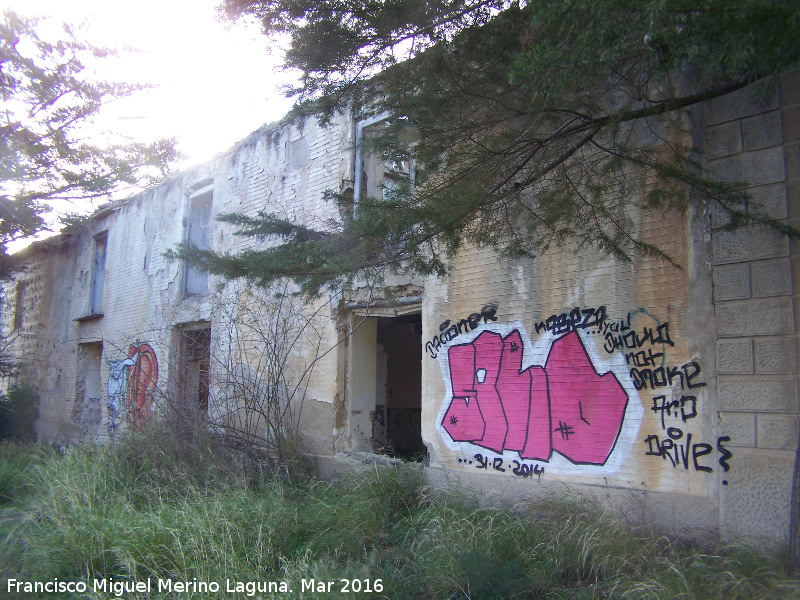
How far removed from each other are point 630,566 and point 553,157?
2.99 meters

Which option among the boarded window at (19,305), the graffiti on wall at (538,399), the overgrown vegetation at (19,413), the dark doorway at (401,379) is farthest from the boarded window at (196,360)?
the boarded window at (19,305)

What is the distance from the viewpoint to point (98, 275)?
1295 cm

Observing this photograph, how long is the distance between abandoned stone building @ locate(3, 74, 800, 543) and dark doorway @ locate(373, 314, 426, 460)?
0.12ft

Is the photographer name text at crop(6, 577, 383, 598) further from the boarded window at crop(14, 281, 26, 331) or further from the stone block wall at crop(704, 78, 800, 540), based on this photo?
the boarded window at crop(14, 281, 26, 331)

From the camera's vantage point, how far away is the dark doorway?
8633 mm

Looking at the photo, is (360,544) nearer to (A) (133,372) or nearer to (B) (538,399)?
(B) (538,399)

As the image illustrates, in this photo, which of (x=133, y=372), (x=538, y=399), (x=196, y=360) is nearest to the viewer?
(x=538, y=399)

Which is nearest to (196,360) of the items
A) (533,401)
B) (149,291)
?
(149,291)

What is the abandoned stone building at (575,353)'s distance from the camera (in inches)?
156

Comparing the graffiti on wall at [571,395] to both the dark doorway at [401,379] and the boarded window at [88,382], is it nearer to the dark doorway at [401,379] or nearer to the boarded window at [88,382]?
the dark doorway at [401,379]

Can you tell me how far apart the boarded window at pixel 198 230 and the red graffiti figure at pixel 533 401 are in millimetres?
5987

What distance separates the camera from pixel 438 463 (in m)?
5.94

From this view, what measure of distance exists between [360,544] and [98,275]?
11036 mm

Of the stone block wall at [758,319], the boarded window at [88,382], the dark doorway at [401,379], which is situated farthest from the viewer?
the boarded window at [88,382]
